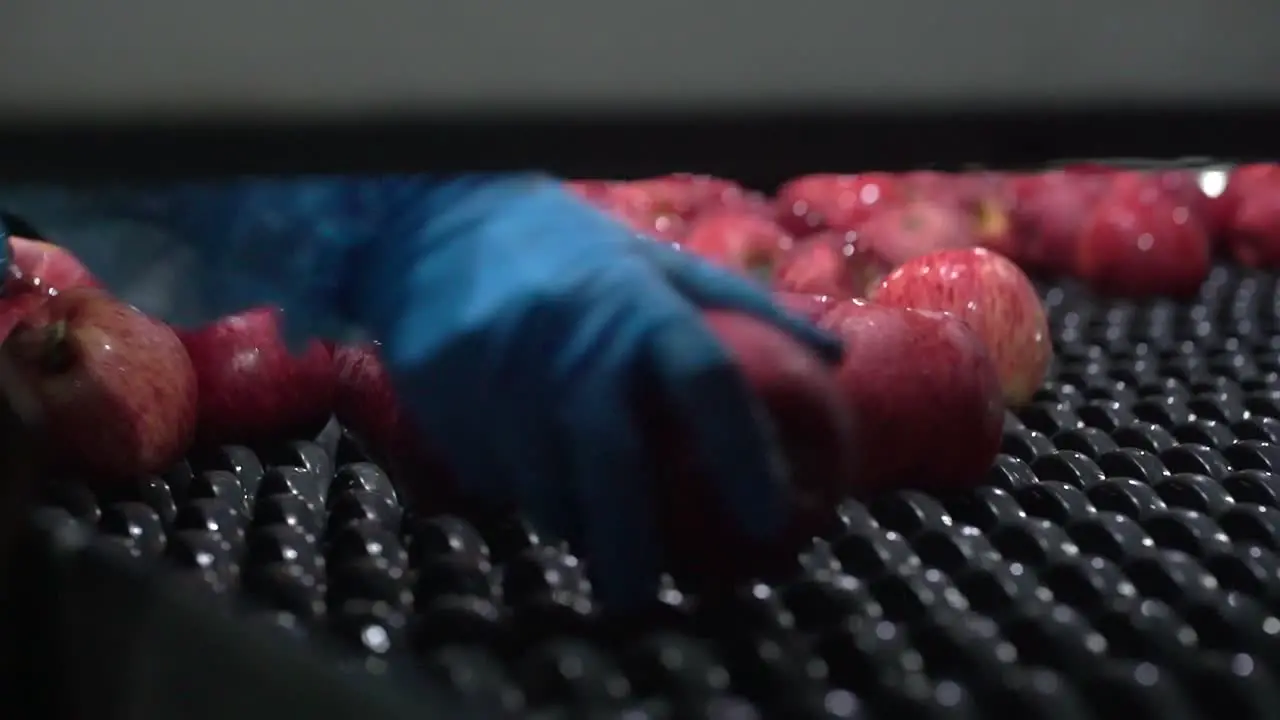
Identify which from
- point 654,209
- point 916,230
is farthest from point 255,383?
point 916,230

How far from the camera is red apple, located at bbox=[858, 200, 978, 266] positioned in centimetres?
108

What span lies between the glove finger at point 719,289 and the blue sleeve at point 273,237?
67mm

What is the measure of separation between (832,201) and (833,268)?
0.33 m

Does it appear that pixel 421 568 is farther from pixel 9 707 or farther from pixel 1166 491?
pixel 1166 491

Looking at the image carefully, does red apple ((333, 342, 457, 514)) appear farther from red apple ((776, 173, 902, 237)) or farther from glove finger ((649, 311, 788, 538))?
red apple ((776, 173, 902, 237))

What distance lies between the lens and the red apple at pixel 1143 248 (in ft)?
3.67

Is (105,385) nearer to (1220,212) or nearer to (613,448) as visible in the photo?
(613,448)

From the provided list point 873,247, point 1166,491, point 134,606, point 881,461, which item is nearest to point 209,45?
point 134,606

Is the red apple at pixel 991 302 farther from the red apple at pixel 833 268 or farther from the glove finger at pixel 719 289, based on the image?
the glove finger at pixel 719 289

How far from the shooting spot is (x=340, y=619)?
0.48 metres

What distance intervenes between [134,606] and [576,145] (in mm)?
Result: 217

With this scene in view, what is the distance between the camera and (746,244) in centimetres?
99

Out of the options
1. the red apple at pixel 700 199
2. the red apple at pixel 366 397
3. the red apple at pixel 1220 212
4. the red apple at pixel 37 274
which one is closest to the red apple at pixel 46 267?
the red apple at pixel 37 274

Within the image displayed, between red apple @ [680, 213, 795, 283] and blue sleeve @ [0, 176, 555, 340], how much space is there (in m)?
0.45
